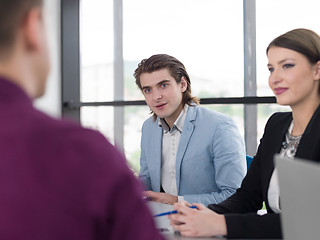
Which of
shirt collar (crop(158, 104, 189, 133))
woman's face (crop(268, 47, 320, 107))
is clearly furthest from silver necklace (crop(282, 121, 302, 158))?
shirt collar (crop(158, 104, 189, 133))

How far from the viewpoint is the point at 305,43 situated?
1698 mm

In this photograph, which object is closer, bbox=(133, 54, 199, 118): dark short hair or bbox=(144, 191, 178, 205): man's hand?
bbox=(144, 191, 178, 205): man's hand

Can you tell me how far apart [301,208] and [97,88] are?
457 cm

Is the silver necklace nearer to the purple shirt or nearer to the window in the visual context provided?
→ the purple shirt

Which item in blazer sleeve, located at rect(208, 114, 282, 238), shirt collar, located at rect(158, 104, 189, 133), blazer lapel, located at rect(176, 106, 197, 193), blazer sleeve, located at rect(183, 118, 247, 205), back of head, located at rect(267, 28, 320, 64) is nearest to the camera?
blazer sleeve, located at rect(208, 114, 282, 238)

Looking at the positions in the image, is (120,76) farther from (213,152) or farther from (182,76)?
(213,152)

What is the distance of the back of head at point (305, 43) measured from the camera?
169 centimetres

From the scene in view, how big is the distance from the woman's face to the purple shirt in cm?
132

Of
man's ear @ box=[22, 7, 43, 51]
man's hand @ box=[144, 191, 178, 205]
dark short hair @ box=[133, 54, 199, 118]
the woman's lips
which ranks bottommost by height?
man's hand @ box=[144, 191, 178, 205]

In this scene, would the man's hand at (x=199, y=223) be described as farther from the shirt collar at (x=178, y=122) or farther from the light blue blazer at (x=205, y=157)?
the shirt collar at (x=178, y=122)

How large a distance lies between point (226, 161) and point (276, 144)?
0.48m

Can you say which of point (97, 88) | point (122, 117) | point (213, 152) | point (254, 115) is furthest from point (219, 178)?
point (97, 88)

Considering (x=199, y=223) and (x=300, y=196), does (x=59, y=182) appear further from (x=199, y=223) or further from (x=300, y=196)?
(x=199, y=223)

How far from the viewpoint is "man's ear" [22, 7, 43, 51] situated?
0.56 m
